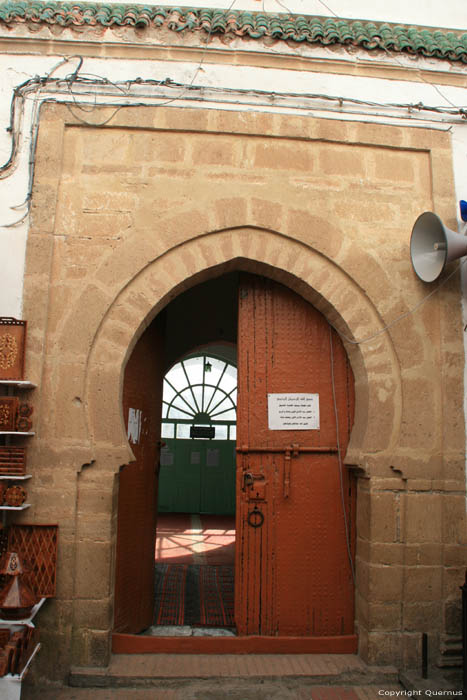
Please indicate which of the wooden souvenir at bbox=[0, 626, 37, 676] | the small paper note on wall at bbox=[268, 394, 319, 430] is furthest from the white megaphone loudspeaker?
the wooden souvenir at bbox=[0, 626, 37, 676]

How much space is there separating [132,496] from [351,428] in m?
1.87

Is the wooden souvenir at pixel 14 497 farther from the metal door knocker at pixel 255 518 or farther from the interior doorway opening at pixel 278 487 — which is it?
the metal door knocker at pixel 255 518

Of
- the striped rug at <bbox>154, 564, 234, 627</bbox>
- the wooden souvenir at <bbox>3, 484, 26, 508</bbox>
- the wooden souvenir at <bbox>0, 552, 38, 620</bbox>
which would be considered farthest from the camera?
the striped rug at <bbox>154, 564, 234, 627</bbox>

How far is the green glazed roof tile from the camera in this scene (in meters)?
4.36

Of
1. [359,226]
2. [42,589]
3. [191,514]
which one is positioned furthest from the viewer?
[191,514]

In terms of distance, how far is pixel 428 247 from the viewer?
420 cm

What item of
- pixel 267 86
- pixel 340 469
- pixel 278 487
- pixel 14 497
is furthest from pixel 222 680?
pixel 267 86

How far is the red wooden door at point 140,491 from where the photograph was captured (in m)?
4.30

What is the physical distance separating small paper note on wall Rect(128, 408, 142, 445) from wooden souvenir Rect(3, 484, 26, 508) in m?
1.00

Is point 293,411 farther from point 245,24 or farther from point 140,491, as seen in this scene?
point 245,24

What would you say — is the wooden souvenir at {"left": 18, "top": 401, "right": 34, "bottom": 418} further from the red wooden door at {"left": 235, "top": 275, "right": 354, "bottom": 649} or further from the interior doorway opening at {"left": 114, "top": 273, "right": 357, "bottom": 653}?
the red wooden door at {"left": 235, "top": 275, "right": 354, "bottom": 649}

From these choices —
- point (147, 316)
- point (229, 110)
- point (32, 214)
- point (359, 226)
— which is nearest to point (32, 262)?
point (32, 214)

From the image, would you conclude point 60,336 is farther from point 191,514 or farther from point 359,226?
point 191,514

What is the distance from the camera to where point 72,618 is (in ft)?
12.2
